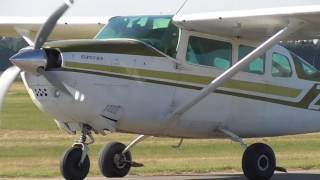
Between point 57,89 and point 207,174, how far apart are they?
4.49m

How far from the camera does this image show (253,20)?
12.7 meters

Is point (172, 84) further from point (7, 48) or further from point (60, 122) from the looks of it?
point (7, 48)

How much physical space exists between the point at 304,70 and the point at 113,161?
3844mm

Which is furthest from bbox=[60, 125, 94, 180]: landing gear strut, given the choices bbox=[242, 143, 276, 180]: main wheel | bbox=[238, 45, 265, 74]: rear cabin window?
bbox=[238, 45, 265, 74]: rear cabin window

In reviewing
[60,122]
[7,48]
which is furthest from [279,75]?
[7,48]

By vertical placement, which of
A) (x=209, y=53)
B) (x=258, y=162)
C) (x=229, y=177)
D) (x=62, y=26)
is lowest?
(x=229, y=177)

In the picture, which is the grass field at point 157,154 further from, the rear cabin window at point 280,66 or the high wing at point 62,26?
the high wing at point 62,26

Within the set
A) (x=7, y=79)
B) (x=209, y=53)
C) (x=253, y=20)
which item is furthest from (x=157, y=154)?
(x=7, y=79)

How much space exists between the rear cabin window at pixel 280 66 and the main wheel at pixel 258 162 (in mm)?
1443

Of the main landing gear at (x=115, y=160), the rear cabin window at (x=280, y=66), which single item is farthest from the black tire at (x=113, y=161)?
the rear cabin window at (x=280, y=66)

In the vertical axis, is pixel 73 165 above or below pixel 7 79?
below

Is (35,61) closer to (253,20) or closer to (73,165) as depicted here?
(73,165)

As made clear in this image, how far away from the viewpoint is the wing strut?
12.5m

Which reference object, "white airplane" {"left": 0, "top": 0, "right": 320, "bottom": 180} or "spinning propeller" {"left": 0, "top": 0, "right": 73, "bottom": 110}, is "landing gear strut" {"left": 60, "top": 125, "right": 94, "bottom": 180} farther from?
"spinning propeller" {"left": 0, "top": 0, "right": 73, "bottom": 110}
